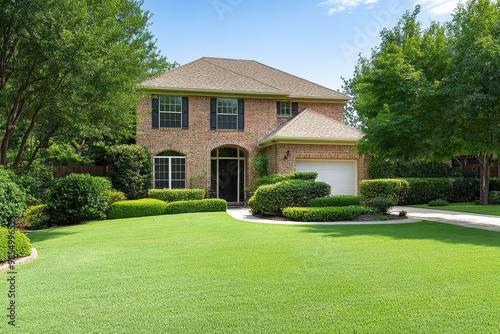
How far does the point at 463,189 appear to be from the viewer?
73.1 feet

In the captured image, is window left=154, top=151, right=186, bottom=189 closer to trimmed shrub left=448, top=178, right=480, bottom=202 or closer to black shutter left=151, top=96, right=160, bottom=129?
black shutter left=151, top=96, right=160, bottom=129

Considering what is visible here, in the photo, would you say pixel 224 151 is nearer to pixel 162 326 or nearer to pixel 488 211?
pixel 488 211

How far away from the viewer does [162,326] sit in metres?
3.96

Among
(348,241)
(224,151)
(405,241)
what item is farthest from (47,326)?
(224,151)

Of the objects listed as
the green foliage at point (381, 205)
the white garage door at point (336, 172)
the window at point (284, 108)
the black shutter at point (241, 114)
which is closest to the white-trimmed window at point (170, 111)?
the black shutter at point (241, 114)

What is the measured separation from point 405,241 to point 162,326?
22.2 feet

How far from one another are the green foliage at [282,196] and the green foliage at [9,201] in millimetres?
8239

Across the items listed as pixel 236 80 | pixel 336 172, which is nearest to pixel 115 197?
pixel 236 80

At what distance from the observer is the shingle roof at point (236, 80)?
2030 centimetres

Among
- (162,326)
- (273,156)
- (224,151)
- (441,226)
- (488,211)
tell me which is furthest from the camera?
(224,151)

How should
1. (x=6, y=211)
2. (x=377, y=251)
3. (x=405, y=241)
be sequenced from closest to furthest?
(x=377, y=251) < (x=405, y=241) < (x=6, y=211)

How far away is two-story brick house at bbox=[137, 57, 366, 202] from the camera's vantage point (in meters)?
19.0

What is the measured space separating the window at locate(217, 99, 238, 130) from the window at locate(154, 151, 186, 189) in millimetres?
3012

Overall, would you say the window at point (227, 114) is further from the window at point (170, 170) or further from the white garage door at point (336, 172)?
the white garage door at point (336, 172)
